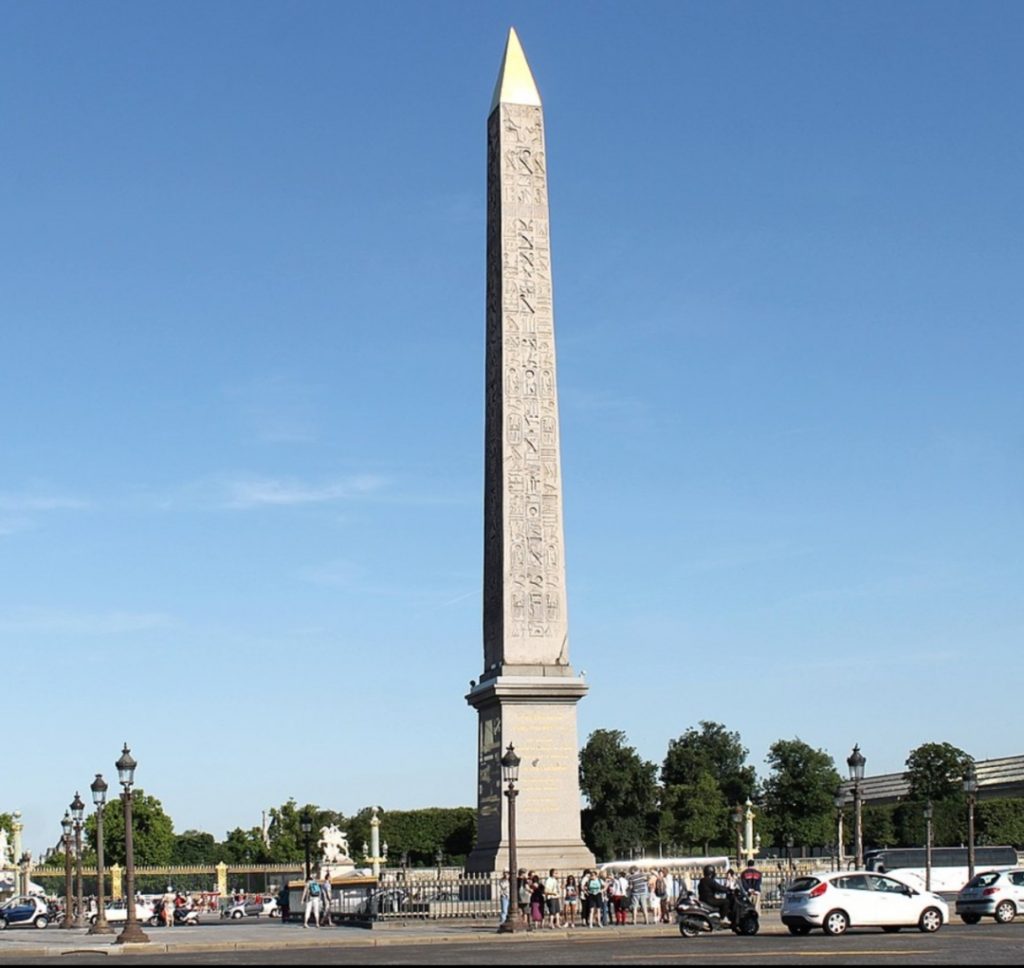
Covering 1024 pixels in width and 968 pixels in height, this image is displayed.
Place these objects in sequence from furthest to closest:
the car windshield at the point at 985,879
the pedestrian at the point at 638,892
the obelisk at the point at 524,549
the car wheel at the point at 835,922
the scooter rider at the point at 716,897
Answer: the car windshield at the point at 985,879 → the pedestrian at the point at 638,892 → the obelisk at the point at 524,549 → the scooter rider at the point at 716,897 → the car wheel at the point at 835,922

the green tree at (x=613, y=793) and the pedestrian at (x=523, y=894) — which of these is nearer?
the pedestrian at (x=523, y=894)

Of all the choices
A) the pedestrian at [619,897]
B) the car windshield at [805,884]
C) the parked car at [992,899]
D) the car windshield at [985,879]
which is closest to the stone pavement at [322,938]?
the pedestrian at [619,897]

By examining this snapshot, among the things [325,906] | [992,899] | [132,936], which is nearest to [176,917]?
[325,906]

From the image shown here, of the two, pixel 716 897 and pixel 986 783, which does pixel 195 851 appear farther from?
pixel 716 897

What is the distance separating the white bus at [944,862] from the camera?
6309 centimetres

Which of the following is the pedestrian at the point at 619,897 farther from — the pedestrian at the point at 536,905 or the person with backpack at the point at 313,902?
the person with backpack at the point at 313,902

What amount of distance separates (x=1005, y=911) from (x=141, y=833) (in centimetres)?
8090

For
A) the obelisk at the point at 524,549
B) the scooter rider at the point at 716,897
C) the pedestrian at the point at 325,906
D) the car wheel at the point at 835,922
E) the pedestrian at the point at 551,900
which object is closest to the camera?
the car wheel at the point at 835,922

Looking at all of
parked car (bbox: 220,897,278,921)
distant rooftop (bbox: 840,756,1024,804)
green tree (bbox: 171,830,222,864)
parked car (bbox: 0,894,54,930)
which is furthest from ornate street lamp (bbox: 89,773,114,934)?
green tree (bbox: 171,830,222,864)

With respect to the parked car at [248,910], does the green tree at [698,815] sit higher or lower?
higher

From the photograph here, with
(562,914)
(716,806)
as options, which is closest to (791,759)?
(716,806)

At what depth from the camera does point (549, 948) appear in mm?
26844

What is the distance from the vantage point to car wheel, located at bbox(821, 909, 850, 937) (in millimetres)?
30328

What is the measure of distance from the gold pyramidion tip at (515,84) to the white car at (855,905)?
61.5 ft
